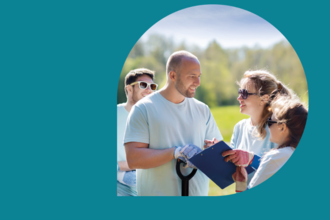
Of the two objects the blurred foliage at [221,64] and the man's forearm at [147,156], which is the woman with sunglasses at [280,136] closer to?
the blurred foliage at [221,64]

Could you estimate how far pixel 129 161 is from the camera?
298cm

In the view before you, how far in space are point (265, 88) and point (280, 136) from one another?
468 mm

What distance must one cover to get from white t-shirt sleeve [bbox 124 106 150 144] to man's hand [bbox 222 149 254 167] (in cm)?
72

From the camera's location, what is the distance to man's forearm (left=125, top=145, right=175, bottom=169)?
9.67ft

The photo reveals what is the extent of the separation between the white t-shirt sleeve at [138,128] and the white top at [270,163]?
43.2 inches

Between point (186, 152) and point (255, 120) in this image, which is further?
point (255, 120)

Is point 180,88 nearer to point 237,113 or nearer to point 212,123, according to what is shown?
point 212,123

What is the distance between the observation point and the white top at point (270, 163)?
317 cm

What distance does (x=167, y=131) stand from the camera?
9.87 feet

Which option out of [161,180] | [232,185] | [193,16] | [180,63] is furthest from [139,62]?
[232,185]

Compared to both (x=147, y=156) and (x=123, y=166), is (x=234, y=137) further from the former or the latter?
(x=123, y=166)

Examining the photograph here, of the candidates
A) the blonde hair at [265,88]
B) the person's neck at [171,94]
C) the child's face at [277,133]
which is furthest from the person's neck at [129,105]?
the child's face at [277,133]

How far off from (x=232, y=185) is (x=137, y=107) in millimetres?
1177

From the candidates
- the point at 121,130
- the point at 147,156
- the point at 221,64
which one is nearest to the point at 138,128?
the point at 147,156
